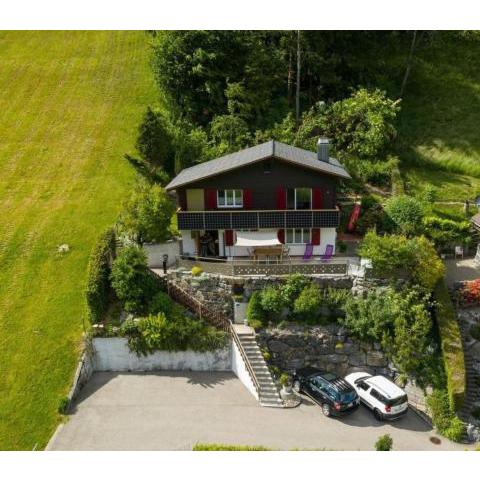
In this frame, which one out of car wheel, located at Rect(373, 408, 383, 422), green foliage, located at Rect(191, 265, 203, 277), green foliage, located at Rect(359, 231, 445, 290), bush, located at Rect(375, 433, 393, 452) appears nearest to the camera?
bush, located at Rect(375, 433, 393, 452)

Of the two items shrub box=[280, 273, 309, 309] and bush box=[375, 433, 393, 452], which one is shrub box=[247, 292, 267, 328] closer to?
shrub box=[280, 273, 309, 309]

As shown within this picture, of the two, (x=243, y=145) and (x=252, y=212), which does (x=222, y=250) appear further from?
(x=243, y=145)

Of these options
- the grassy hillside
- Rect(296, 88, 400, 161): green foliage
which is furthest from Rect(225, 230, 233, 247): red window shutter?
the grassy hillside

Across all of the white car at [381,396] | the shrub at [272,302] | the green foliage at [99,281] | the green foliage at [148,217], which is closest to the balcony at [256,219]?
the green foliage at [148,217]

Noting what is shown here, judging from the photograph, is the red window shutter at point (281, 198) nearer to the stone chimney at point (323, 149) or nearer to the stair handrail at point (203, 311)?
the stone chimney at point (323, 149)

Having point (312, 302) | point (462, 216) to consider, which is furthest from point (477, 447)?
point (462, 216)

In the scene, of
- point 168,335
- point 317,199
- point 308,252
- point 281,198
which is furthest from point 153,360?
point 317,199
